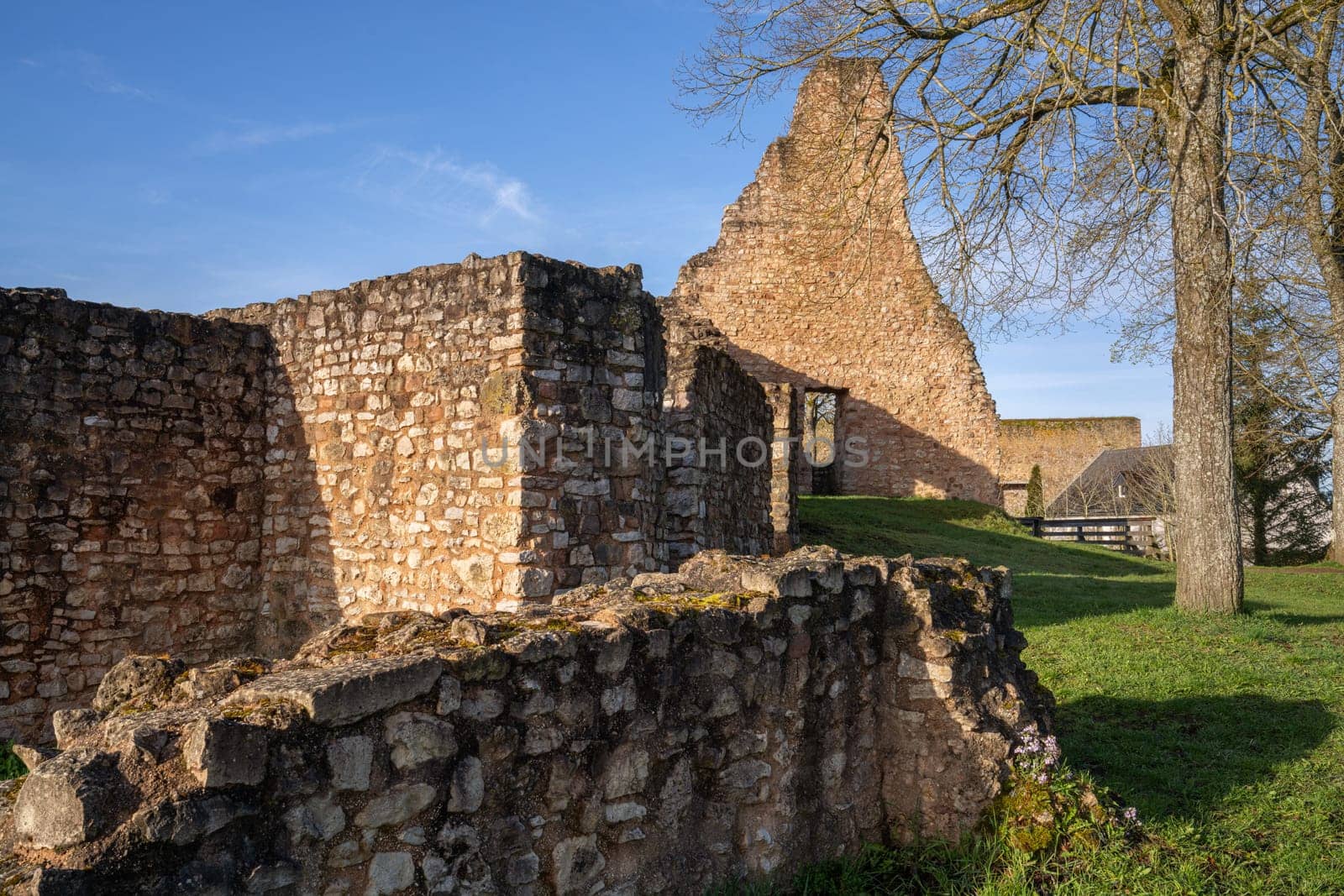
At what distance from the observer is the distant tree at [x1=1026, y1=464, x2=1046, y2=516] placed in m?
31.0

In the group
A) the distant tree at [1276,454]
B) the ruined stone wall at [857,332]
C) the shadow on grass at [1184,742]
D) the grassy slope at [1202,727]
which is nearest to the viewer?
the grassy slope at [1202,727]

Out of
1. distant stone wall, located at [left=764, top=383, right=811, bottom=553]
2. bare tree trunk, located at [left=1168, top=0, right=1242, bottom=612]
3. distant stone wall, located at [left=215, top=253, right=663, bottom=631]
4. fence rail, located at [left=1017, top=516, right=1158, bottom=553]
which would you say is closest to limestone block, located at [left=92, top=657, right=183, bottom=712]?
distant stone wall, located at [left=215, top=253, right=663, bottom=631]

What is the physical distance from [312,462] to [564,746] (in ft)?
16.8

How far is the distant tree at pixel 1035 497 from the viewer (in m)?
31.0

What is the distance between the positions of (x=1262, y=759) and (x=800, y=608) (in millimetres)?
3449

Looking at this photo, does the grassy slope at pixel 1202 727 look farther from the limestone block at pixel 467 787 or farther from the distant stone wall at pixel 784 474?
the distant stone wall at pixel 784 474

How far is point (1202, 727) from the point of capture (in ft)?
19.4

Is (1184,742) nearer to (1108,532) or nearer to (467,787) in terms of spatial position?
(467,787)

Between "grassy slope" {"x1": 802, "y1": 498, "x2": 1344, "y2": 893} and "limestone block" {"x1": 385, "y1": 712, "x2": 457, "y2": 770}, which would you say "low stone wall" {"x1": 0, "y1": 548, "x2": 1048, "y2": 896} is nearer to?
"limestone block" {"x1": 385, "y1": 712, "x2": 457, "y2": 770}

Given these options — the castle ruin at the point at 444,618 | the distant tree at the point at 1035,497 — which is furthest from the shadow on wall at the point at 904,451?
the distant tree at the point at 1035,497

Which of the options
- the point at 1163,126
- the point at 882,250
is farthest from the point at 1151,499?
the point at 1163,126

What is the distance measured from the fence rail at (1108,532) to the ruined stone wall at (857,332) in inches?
205

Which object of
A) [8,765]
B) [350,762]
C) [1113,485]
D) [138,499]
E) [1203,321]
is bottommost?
[8,765]

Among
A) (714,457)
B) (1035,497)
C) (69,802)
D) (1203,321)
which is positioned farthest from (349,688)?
(1035,497)
